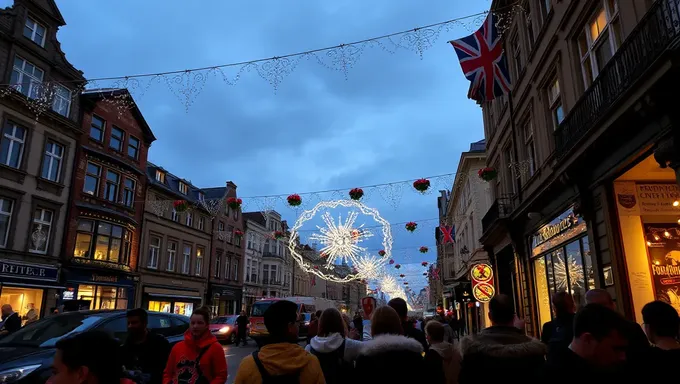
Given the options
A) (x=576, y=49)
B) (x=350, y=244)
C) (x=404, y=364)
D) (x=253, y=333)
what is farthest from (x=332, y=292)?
(x=404, y=364)

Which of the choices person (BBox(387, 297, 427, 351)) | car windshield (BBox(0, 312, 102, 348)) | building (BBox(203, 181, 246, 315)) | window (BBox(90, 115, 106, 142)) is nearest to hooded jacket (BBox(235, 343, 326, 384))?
person (BBox(387, 297, 427, 351))

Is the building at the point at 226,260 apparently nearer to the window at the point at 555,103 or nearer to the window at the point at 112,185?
the window at the point at 112,185

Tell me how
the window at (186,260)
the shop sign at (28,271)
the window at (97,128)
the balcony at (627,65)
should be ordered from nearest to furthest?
the balcony at (627,65) < the shop sign at (28,271) < the window at (97,128) < the window at (186,260)

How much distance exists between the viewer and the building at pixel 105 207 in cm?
2542

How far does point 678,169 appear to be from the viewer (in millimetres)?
6828

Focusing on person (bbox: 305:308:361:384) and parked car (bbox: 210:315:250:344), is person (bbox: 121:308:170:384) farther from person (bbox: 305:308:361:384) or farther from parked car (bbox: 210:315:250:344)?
parked car (bbox: 210:315:250:344)

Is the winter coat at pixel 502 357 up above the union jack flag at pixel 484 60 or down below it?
below

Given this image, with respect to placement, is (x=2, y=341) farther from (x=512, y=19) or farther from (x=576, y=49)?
(x=512, y=19)

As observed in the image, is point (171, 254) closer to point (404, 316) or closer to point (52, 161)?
point (52, 161)

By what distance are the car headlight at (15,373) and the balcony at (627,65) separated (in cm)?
934

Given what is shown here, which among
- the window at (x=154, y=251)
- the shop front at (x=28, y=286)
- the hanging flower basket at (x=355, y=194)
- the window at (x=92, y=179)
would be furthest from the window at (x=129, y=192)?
the hanging flower basket at (x=355, y=194)

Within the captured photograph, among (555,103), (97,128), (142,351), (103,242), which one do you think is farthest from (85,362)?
(97,128)

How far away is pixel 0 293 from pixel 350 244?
16.5 meters

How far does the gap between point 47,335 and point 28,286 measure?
18.6m
